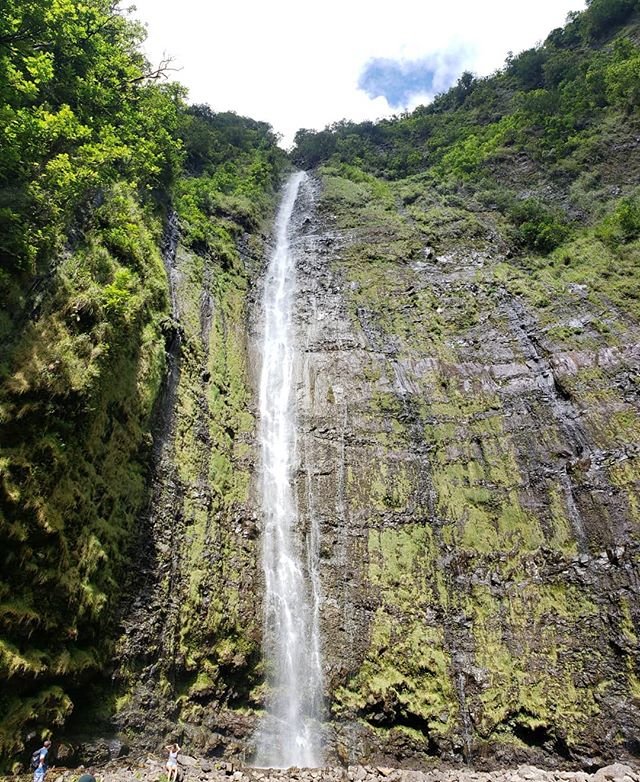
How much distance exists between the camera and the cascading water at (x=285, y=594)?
1457cm

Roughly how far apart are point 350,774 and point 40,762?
7.47 m

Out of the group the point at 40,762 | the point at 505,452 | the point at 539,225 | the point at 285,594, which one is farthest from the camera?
the point at 539,225

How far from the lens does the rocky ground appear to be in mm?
11400

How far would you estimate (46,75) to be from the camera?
1169cm

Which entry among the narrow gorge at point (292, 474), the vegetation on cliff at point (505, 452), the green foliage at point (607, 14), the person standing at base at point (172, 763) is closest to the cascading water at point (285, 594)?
the narrow gorge at point (292, 474)

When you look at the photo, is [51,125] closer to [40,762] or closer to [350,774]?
[40,762]

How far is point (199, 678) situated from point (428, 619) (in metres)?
7.37

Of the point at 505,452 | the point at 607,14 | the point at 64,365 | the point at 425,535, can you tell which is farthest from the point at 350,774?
the point at 607,14

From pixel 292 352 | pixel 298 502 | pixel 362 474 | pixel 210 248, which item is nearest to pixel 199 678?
pixel 298 502

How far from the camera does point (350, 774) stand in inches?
497

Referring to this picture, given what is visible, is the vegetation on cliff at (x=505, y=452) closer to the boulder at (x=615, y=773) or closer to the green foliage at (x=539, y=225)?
the green foliage at (x=539, y=225)

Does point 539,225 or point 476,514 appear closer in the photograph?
point 476,514

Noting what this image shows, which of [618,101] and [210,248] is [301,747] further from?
[618,101]

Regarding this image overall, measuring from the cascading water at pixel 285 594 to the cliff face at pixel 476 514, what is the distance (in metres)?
0.61
